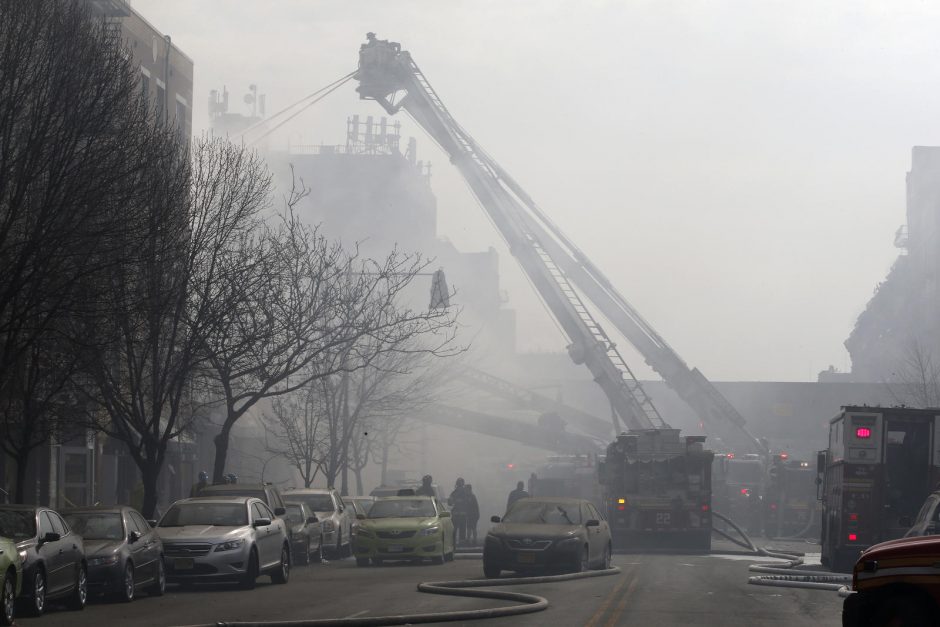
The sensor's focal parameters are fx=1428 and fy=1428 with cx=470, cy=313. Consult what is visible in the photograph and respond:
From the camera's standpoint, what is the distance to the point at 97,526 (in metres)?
20.3

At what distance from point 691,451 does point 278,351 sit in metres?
12.2

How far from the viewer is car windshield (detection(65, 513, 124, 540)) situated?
2012cm

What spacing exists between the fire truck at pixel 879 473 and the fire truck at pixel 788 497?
22.7 meters

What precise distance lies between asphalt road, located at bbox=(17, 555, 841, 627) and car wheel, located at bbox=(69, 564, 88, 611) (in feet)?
0.52

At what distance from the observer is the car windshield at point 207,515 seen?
75.2ft

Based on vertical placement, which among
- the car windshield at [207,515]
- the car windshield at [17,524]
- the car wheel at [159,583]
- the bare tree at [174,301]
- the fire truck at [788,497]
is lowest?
the fire truck at [788,497]

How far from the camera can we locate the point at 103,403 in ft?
91.3

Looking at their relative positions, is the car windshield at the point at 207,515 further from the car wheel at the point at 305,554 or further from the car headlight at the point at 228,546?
the car wheel at the point at 305,554


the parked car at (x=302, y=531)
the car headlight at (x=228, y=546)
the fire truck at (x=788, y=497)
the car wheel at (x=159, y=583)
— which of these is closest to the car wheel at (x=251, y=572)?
the car headlight at (x=228, y=546)

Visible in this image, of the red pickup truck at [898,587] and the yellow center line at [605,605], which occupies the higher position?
the red pickup truck at [898,587]

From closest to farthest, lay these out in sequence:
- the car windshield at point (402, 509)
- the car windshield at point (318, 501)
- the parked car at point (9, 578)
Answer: the parked car at point (9, 578) → the car windshield at point (402, 509) → the car windshield at point (318, 501)

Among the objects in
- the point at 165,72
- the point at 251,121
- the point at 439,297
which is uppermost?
the point at 251,121

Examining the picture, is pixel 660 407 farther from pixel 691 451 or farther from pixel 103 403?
pixel 103 403

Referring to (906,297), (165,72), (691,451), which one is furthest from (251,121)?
(691,451)
